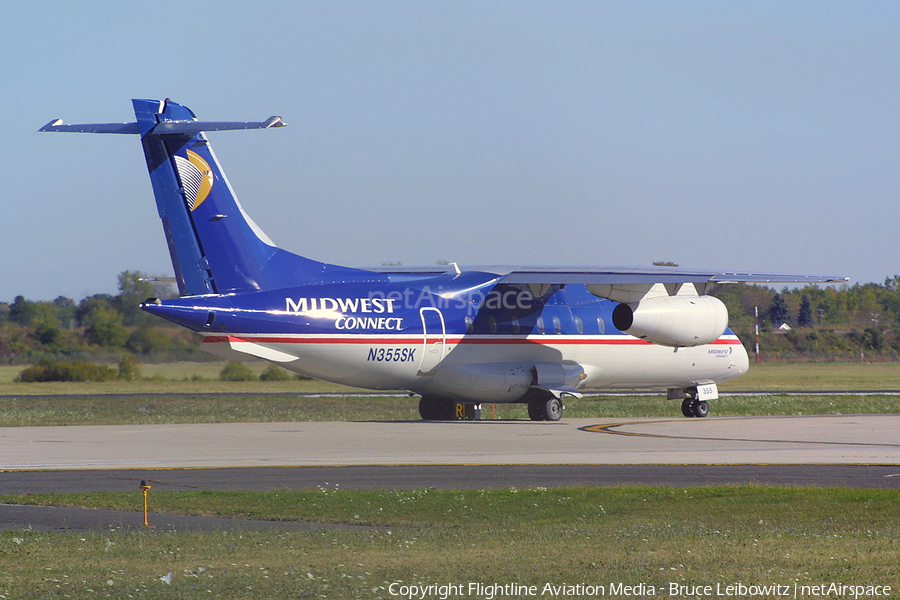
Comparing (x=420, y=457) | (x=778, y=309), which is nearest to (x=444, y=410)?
(x=420, y=457)

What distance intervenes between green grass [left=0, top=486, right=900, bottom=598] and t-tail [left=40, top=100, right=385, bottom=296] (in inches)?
439

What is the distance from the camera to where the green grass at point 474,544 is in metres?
9.47

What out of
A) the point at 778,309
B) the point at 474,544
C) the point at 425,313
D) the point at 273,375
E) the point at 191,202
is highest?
the point at 191,202

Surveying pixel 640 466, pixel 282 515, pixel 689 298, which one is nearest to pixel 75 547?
pixel 282 515

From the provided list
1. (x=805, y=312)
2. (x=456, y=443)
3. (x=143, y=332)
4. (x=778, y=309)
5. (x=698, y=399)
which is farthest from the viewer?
(x=805, y=312)

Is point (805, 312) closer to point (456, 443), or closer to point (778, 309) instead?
point (778, 309)

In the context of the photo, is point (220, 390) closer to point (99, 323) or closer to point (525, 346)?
point (99, 323)

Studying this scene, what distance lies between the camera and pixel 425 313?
30391mm

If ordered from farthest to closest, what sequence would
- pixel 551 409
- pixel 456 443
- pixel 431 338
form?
pixel 551 409, pixel 431 338, pixel 456 443

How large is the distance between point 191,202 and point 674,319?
48.1ft

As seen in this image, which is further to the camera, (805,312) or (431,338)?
(805,312)

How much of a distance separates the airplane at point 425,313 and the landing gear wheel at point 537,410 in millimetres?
44

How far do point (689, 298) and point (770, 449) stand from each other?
9983 mm

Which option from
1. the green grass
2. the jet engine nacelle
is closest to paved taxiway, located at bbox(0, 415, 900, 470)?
the jet engine nacelle
